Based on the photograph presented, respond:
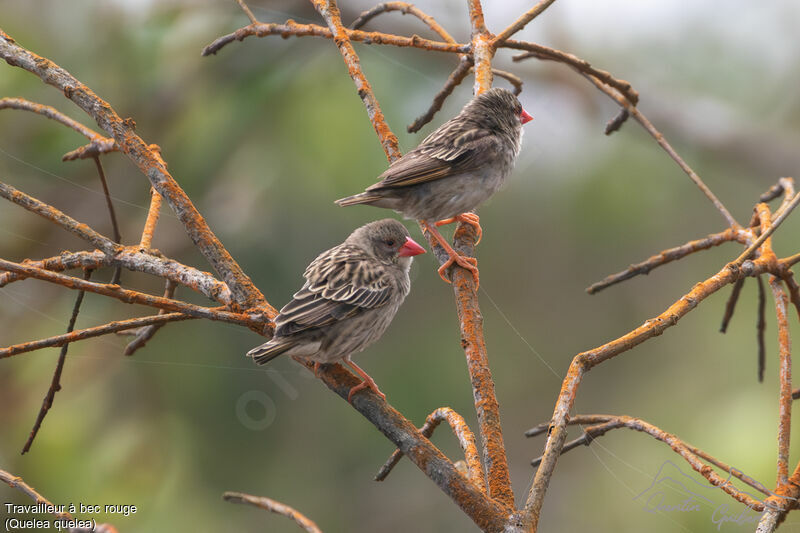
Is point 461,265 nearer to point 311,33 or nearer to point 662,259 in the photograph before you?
point 662,259

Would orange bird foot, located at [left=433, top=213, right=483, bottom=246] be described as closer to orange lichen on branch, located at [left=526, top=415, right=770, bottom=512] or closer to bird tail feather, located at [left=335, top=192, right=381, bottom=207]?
bird tail feather, located at [left=335, top=192, right=381, bottom=207]

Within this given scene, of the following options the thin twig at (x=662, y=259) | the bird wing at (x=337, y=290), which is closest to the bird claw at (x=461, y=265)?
the bird wing at (x=337, y=290)

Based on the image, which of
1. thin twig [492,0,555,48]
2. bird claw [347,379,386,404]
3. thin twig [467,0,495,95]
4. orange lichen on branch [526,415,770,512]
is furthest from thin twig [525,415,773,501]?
thin twig [467,0,495,95]

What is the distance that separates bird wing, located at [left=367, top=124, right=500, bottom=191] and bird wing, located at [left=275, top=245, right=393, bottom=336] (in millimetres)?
244

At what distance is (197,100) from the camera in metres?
2.49

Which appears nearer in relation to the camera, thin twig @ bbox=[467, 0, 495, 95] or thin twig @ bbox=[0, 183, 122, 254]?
thin twig @ bbox=[0, 183, 122, 254]

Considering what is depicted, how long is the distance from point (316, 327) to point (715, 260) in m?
1.82

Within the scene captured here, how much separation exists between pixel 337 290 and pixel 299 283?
589mm

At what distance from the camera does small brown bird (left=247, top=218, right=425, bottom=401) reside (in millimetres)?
1365

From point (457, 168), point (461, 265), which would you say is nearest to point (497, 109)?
point (457, 168)

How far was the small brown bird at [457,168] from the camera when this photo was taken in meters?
1.99

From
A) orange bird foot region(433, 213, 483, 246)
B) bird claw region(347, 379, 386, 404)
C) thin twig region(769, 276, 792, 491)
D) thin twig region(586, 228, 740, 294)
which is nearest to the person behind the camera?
thin twig region(769, 276, 792, 491)

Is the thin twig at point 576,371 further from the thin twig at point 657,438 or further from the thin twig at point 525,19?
the thin twig at point 525,19

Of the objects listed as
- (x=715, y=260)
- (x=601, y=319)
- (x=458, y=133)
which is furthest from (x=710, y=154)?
(x=458, y=133)
